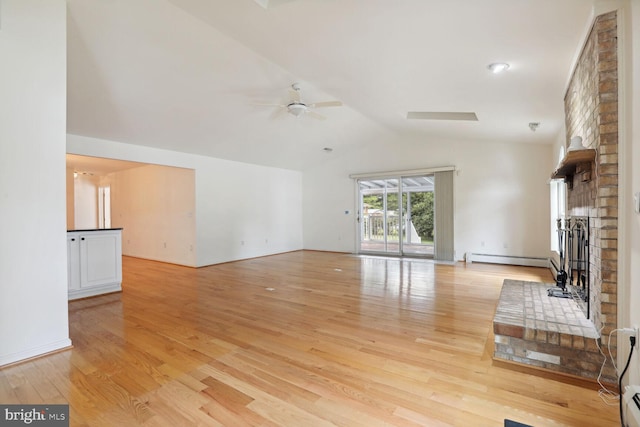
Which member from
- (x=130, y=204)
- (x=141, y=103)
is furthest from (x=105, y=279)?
(x=130, y=204)

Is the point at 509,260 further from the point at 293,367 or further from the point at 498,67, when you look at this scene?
the point at 293,367

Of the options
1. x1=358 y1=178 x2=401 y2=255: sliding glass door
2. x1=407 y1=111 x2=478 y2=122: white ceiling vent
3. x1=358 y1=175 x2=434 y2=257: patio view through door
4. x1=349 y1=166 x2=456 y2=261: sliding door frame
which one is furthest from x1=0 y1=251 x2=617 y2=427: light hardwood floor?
x1=358 y1=178 x2=401 y2=255: sliding glass door

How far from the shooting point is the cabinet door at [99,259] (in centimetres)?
433

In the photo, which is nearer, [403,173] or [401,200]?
[403,173]

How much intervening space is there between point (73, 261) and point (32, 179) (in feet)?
7.24

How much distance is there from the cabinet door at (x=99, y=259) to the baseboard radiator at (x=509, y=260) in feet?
22.6

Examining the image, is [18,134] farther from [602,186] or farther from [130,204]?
[130,204]

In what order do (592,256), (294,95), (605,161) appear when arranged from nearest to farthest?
(605,161), (592,256), (294,95)

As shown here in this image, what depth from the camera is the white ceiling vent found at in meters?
5.14

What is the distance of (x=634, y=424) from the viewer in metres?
1.54

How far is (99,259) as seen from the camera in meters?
4.50

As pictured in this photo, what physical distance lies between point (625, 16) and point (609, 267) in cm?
159

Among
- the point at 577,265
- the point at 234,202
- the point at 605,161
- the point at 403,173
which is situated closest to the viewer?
the point at 605,161

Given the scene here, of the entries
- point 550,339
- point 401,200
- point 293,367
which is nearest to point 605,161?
point 550,339
